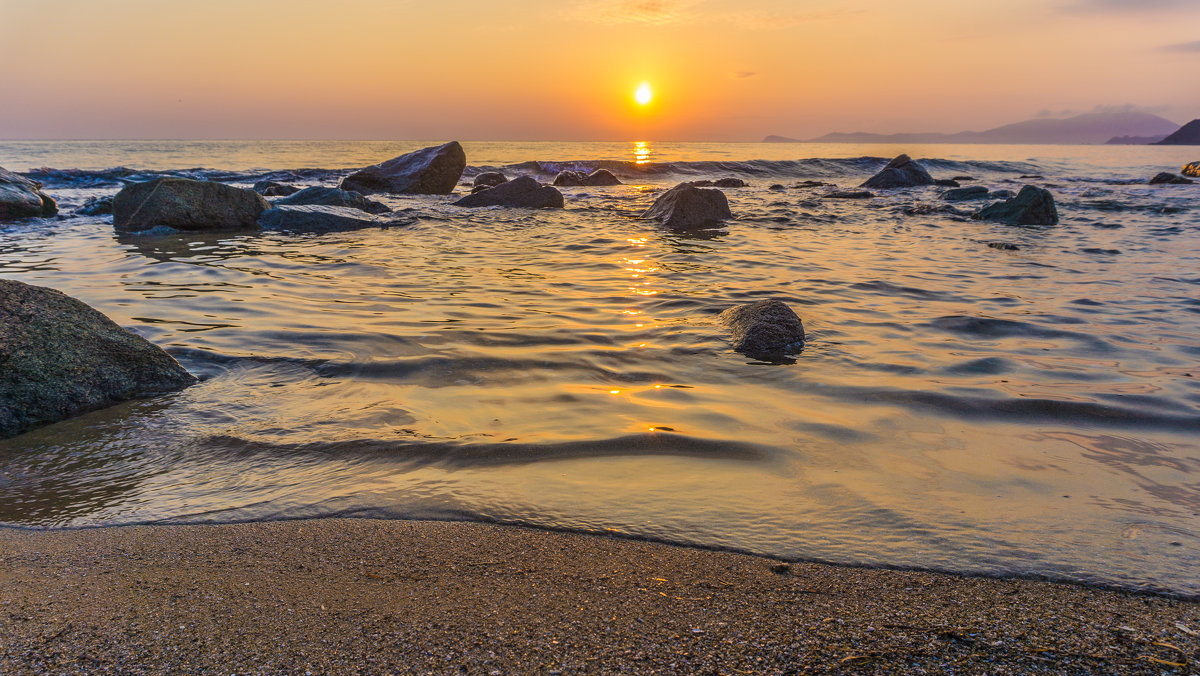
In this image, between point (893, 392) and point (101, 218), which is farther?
point (101, 218)

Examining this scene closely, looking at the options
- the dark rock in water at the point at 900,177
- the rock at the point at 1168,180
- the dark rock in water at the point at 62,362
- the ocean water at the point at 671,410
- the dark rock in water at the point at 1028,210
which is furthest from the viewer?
the dark rock in water at the point at 900,177

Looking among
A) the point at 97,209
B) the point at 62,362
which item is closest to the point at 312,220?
the point at 97,209

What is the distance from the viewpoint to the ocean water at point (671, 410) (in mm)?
2021

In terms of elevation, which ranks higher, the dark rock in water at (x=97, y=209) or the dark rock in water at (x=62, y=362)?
the dark rock in water at (x=97, y=209)

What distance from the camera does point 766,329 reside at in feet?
12.8

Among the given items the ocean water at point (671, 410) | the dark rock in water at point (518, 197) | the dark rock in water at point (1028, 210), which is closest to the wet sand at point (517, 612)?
the ocean water at point (671, 410)

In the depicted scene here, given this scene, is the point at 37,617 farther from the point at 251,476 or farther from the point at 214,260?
the point at 214,260

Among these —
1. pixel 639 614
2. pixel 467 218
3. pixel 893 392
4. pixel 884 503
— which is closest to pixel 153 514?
pixel 639 614

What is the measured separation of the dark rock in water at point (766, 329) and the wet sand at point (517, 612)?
2206 mm

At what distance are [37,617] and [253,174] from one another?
25273 mm

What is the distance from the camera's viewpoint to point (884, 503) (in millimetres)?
2119

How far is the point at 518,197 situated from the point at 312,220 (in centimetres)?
455

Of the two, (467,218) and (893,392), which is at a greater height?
(467,218)

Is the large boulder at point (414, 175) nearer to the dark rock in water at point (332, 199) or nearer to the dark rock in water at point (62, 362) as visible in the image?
the dark rock in water at point (332, 199)
